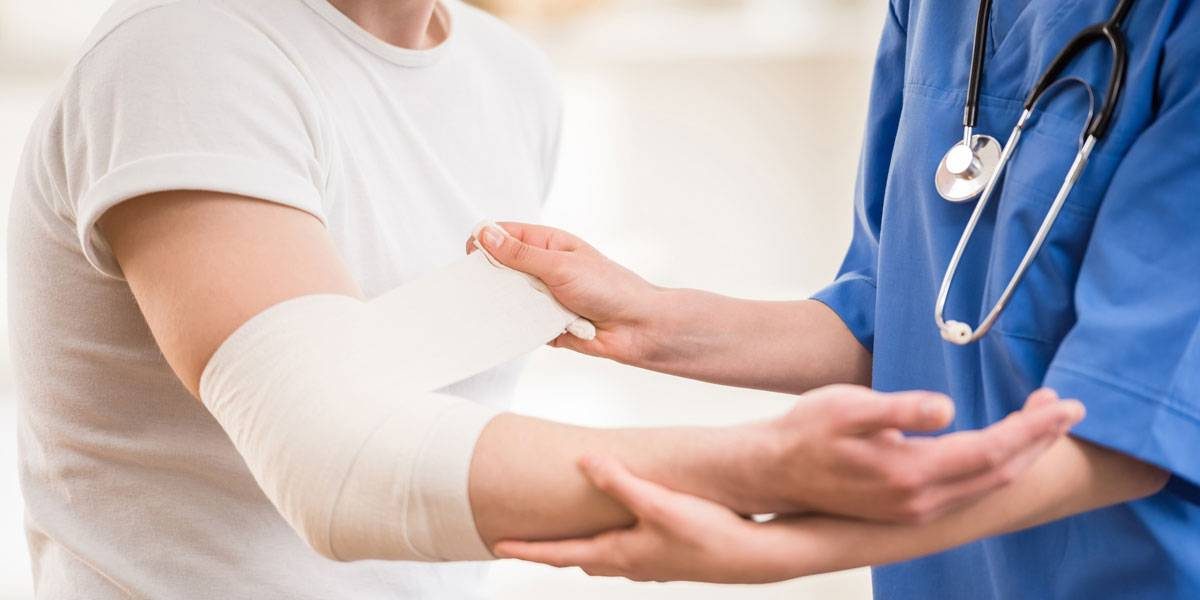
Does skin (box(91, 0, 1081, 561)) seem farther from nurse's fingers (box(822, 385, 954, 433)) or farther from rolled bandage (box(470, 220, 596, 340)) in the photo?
rolled bandage (box(470, 220, 596, 340))

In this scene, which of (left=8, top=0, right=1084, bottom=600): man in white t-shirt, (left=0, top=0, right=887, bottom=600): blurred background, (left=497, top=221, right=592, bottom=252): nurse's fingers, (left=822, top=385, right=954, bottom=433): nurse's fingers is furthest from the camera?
(left=0, top=0, right=887, bottom=600): blurred background

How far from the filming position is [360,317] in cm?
71

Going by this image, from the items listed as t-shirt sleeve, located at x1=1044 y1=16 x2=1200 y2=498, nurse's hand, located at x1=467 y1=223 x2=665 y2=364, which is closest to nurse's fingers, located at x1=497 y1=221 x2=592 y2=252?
nurse's hand, located at x1=467 y1=223 x2=665 y2=364

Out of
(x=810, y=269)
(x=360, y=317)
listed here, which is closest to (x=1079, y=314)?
(x=360, y=317)

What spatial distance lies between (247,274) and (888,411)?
39 cm

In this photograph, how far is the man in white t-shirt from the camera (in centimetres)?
65

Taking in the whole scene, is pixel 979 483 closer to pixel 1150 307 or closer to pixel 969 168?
pixel 1150 307

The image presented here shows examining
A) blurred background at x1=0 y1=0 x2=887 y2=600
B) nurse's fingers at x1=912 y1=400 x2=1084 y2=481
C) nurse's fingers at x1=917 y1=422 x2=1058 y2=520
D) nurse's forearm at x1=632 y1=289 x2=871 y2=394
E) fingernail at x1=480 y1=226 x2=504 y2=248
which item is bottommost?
blurred background at x1=0 y1=0 x2=887 y2=600

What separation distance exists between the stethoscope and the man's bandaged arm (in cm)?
24

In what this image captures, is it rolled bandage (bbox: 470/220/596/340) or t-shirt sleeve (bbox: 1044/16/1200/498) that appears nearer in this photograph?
t-shirt sleeve (bbox: 1044/16/1200/498)

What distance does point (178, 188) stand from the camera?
691 millimetres

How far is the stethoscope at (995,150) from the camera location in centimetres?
73

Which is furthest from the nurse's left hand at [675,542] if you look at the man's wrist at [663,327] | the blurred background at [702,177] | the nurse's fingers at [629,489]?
the blurred background at [702,177]

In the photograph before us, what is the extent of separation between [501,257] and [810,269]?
168 cm
